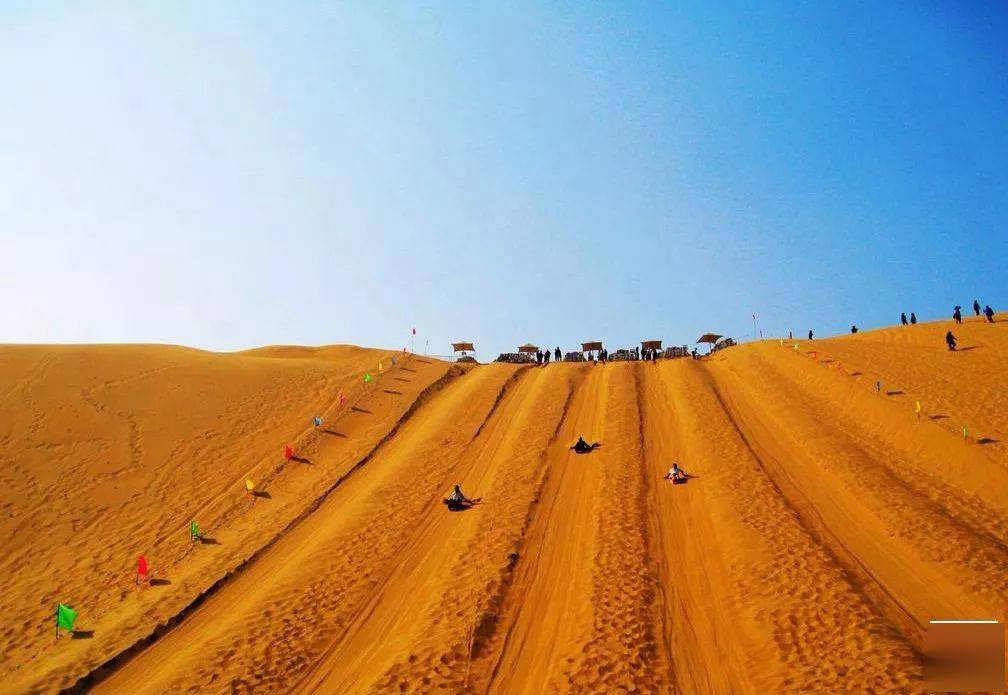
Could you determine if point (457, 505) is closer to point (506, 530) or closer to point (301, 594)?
point (506, 530)

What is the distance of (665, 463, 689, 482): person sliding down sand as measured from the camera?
20828 millimetres

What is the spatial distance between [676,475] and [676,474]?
4cm

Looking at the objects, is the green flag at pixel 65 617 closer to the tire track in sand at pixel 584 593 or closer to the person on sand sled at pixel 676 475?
the tire track in sand at pixel 584 593

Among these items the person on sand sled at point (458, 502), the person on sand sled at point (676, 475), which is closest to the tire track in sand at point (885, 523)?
the person on sand sled at point (676, 475)

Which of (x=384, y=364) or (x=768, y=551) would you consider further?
(x=384, y=364)

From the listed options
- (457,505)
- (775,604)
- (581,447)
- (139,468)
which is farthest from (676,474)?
(139,468)

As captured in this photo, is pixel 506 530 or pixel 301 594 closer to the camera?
pixel 301 594

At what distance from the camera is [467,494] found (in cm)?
2091

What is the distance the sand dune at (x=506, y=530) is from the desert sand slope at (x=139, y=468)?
0.41 ft

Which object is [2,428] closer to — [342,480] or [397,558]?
[342,480]

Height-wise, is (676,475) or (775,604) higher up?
(676,475)

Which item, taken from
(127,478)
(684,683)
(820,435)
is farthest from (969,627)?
(127,478)

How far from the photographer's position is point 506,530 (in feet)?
57.7

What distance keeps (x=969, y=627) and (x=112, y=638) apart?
55.1 feet
